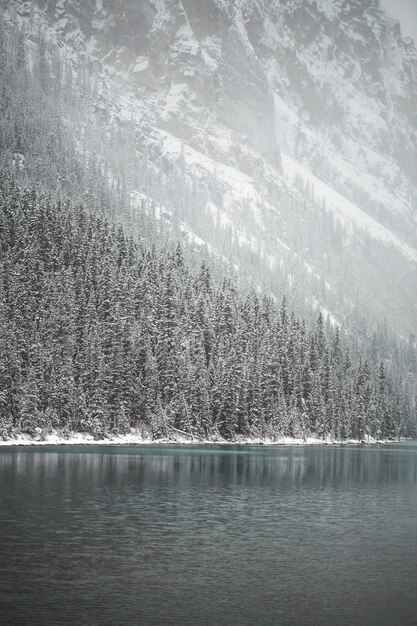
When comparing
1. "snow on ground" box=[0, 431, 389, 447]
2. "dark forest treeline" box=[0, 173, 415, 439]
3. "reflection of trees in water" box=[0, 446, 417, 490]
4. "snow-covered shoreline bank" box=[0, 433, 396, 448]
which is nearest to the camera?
"reflection of trees in water" box=[0, 446, 417, 490]

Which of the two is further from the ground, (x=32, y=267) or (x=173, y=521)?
(x=32, y=267)

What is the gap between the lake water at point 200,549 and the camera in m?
30.6

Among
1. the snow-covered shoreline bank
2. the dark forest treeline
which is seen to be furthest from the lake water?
the dark forest treeline

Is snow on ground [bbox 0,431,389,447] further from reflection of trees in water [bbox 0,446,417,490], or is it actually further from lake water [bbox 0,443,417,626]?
lake water [bbox 0,443,417,626]

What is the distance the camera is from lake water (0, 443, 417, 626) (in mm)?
30594

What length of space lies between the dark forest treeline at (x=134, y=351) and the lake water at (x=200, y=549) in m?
41.0

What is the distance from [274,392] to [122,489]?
10249cm

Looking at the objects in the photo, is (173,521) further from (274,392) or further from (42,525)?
(274,392)

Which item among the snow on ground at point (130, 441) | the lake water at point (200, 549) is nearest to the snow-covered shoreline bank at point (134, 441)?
the snow on ground at point (130, 441)

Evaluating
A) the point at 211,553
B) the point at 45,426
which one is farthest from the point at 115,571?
the point at 45,426

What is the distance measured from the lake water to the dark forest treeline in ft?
135

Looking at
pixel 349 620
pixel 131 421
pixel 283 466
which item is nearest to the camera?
pixel 349 620

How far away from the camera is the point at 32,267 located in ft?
463

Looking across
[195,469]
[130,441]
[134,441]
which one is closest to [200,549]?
[195,469]
